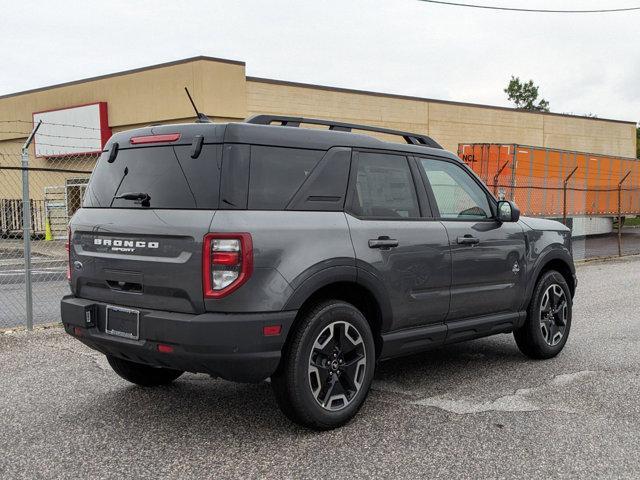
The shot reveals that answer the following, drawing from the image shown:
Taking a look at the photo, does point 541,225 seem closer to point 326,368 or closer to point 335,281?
point 335,281

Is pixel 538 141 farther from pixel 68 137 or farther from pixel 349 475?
pixel 349 475

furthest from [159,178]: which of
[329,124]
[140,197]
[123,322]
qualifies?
[329,124]

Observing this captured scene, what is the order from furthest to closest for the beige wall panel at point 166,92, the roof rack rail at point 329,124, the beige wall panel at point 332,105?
the beige wall panel at point 332,105 < the beige wall panel at point 166,92 < the roof rack rail at point 329,124

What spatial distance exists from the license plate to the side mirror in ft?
10.1

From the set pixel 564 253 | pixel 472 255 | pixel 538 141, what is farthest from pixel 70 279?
pixel 538 141

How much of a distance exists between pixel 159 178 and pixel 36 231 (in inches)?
742

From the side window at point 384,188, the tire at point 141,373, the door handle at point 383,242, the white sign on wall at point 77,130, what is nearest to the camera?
the door handle at point 383,242

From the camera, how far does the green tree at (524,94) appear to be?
240 feet

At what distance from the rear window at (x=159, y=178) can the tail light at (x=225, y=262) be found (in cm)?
24

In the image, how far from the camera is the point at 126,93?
2538 centimetres

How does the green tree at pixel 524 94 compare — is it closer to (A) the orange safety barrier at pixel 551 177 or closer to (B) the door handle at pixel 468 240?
(A) the orange safety barrier at pixel 551 177

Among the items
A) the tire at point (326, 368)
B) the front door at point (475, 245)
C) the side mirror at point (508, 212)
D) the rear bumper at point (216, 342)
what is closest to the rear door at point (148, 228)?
the rear bumper at point (216, 342)

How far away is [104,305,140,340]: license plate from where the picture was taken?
155 inches

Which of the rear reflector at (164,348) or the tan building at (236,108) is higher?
the tan building at (236,108)
